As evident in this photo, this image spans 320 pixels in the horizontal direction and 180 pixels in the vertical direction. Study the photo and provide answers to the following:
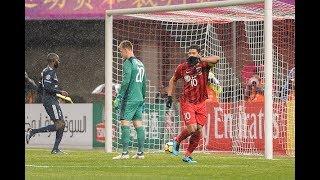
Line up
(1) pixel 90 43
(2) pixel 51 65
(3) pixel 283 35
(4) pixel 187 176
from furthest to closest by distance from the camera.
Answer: (1) pixel 90 43
(3) pixel 283 35
(2) pixel 51 65
(4) pixel 187 176

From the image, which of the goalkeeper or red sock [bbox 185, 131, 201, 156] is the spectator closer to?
the goalkeeper

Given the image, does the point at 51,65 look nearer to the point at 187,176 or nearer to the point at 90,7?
the point at 187,176

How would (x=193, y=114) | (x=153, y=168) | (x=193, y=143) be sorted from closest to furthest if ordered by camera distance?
(x=153, y=168), (x=193, y=143), (x=193, y=114)

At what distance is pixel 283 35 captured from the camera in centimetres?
2080

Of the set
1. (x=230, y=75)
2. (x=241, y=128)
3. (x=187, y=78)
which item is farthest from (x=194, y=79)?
(x=230, y=75)

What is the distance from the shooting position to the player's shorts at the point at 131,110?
1582 cm

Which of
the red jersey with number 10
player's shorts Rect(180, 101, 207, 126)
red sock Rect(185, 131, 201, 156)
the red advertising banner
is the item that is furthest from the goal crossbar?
red sock Rect(185, 131, 201, 156)

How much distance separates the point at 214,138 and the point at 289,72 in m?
1.95

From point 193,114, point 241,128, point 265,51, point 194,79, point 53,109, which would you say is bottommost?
point 241,128

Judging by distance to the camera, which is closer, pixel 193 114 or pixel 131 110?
pixel 193 114

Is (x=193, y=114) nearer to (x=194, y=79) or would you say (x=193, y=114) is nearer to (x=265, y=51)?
(x=194, y=79)

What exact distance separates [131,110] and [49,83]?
250cm

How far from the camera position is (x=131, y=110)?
15.8 m
